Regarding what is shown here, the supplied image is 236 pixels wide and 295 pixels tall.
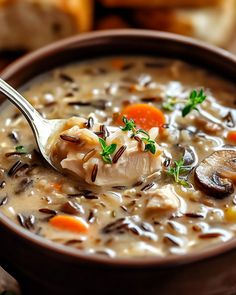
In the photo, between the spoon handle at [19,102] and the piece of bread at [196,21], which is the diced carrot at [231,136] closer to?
the spoon handle at [19,102]

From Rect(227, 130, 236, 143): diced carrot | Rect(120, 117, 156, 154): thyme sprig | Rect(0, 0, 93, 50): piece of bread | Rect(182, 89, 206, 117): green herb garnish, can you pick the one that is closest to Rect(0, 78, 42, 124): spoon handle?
Rect(120, 117, 156, 154): thyme sprig

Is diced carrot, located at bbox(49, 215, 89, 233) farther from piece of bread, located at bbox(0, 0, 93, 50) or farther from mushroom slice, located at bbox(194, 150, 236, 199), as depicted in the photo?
piece of bread, located at bbox(0, 0, 93, 50)

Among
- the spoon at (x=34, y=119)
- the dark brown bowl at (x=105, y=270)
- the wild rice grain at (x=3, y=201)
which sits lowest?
the dark brown bowl at (x=105, y=270)

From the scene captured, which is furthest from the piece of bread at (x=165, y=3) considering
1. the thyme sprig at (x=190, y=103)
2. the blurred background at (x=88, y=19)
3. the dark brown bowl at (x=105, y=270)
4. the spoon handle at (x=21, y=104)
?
the dark brown bowl at (x=105, y=270)

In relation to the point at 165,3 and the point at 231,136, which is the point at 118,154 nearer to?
the point at 231,136

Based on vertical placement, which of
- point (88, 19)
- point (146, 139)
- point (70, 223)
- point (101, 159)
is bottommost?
point (70, 223)

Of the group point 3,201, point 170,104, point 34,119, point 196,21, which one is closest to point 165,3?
point 196,21
